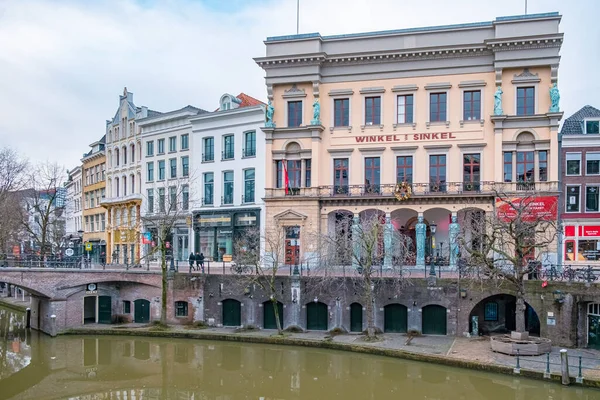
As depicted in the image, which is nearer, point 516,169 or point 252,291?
point 252,291

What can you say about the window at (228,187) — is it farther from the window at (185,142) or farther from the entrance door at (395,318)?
the entrance door at (395,318)

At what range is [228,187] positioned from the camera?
150ft

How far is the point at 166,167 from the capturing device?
162ft

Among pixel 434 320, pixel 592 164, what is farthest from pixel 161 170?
pixel 592 164

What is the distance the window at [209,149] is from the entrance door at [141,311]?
13978 millimetres

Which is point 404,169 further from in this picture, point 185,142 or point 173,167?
point 173,167

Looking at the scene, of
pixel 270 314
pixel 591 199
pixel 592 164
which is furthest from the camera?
pixel 591 199

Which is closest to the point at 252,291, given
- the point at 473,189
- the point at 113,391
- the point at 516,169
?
the point at 113,391

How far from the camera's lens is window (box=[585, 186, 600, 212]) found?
129ft

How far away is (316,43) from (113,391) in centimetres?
2759

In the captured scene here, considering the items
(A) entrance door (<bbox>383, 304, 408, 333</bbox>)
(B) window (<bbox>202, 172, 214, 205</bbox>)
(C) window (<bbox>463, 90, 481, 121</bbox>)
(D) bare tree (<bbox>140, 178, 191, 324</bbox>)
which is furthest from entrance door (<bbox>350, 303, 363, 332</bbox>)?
(B) window (<bbox>202, 172, 214, 205</bbox>)

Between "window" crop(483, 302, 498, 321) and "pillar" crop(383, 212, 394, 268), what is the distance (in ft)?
21.2

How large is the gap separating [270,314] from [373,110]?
658 inches

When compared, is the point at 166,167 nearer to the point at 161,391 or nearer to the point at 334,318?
the point at 334,318
